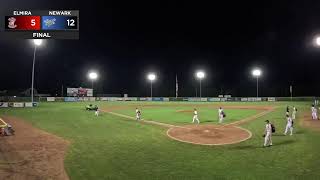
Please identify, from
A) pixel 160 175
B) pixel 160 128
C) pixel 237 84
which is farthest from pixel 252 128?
pixel 237 84

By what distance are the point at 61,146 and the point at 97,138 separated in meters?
4.28

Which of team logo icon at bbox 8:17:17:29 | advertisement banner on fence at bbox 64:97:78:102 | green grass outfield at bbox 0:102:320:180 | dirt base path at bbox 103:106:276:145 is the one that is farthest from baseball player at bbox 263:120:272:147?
advertisement banner on fence at bbox 64:97:78:102

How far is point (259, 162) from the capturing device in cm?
2016

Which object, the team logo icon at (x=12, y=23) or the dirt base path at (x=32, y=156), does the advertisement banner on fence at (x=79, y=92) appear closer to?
the dirt base path at (x=32, y=156)

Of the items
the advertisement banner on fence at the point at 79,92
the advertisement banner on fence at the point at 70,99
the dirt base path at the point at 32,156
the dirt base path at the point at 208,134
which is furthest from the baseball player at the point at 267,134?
the advertisement banner on fence at the point at 79,92

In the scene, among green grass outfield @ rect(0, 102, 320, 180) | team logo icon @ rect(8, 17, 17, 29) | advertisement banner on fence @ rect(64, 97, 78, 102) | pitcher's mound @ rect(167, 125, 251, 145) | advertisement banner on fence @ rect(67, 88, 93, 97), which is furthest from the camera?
advertisement banner on fence @ rect(67, 88, 93, 97)

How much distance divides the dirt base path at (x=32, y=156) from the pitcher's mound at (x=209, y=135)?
34.0 ft

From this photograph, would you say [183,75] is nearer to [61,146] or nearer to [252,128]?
[252,128]
